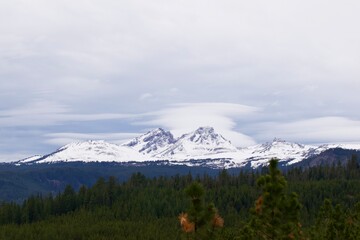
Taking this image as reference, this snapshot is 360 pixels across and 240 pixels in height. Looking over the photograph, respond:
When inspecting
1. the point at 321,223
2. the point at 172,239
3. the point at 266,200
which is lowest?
the point at 172,239

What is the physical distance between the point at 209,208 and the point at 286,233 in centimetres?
610

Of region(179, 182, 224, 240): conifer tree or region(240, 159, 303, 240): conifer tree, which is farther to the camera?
region(240, 159, 303, 240): conifer tree

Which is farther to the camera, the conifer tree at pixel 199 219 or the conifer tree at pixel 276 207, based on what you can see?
the conifer tree at pixel 276 207

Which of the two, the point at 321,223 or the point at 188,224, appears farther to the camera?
the point at 321,223

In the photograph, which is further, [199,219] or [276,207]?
[276,207]

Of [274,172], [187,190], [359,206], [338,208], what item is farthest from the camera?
[359,206]

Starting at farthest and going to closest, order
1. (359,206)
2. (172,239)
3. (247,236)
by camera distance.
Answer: (172,239)
(359,206)
(247,236)

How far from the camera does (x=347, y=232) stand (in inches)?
2349

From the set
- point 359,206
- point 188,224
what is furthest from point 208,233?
point 359,206

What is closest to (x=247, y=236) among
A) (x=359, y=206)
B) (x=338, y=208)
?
(x=338, y=208)

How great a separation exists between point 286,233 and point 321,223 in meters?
61.5

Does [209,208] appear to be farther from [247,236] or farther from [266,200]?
[247,236]

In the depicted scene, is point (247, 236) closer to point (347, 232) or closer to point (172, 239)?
point (347, 232)

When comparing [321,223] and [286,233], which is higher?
[286,233]
